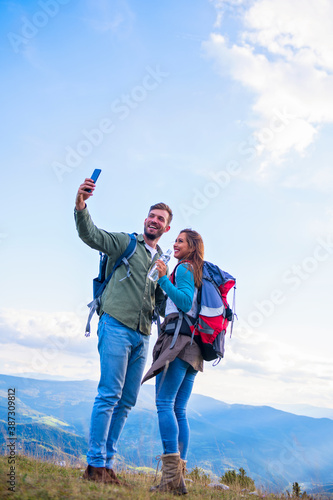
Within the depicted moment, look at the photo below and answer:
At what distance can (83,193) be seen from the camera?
445 cm

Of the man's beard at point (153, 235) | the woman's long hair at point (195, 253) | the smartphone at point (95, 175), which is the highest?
the smartphone at point (95, 175)

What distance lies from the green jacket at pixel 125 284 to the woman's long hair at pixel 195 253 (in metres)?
0.65

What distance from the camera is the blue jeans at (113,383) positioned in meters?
4.38

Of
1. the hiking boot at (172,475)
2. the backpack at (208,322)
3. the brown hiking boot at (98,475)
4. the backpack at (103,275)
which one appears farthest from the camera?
the backpack at (103,275)

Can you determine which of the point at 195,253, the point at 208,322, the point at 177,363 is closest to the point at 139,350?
the point at 177,363

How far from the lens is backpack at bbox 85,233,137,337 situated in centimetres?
505

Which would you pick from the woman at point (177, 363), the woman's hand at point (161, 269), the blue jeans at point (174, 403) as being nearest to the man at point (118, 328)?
the woman at point (177, 363)

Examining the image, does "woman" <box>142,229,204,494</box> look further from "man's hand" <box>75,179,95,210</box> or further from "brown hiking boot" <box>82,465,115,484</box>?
"man's hand" <box>75,179,95,210</box>

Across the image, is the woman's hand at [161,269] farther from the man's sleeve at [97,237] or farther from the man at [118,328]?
the man's sleeve at [97,237]

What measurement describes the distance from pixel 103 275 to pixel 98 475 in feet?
7.43

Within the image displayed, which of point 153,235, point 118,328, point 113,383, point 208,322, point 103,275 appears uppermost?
point 153,235

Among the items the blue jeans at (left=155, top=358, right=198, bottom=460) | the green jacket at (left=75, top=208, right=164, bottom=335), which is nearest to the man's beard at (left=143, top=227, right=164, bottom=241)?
the green jacket at (left=75, top=208, right=164, bottom=335)

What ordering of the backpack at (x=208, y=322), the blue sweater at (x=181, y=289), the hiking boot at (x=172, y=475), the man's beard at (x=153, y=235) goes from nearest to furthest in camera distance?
the hiking boot at (x=172, y=475), the blue sweater at (x=181, y=289), the backpack at (x=208, y=322), the man's beard at (x=153, y=235)

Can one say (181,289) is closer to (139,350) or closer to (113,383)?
(139,350)
